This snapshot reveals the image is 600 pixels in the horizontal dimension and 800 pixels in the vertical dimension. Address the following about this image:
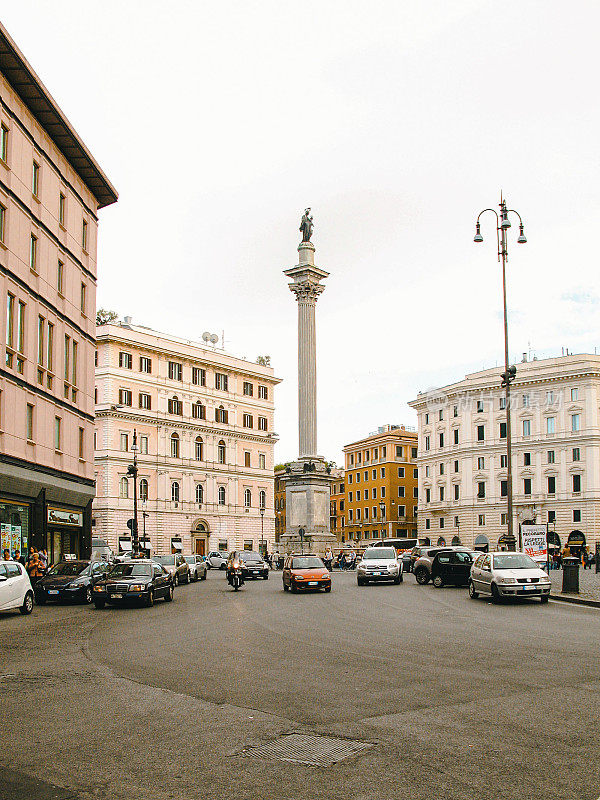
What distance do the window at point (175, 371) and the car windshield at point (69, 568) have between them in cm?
5790

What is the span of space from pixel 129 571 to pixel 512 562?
11.5 meters

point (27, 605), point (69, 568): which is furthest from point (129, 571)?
point (69, 568)

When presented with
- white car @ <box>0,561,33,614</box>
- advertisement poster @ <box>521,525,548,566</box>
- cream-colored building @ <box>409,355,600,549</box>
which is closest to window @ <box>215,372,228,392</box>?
cream-colored building @ <box>409,355,600,549</box>

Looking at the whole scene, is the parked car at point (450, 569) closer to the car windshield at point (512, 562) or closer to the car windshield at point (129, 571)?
the car windshield at point (512, 562)

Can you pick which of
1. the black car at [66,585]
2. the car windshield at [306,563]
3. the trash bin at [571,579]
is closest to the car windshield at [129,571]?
the black car at [66,585]

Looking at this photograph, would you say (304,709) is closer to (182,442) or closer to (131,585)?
(131,585)

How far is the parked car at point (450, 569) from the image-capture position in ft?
116

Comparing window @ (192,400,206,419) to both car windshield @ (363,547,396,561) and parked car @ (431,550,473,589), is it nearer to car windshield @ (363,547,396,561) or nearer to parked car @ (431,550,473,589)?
car windshield @ (363,547,396,561)

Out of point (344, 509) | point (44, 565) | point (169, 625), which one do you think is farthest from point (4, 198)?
point (344, 509)

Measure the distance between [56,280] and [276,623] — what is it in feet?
78.4

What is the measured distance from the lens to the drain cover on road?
23.6 feet

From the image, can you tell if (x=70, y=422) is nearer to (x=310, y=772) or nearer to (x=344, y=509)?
(x=310, y=772)

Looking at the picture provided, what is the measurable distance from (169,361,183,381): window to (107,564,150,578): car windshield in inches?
2393

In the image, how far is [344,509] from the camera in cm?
12281
